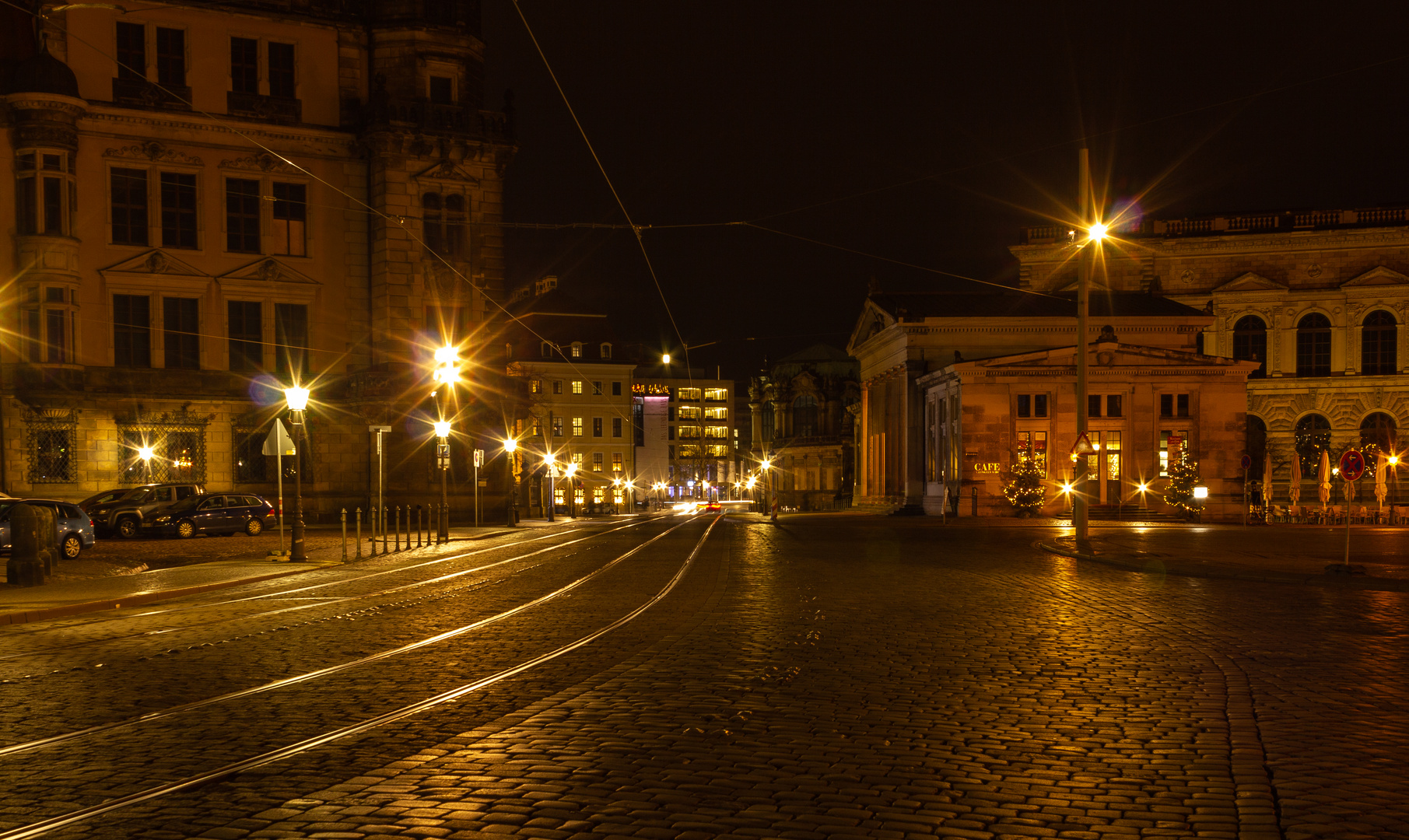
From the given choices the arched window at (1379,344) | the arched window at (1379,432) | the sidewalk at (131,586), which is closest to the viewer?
the sidewalk at (131,586)

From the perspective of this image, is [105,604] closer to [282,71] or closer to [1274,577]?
[1274,577]

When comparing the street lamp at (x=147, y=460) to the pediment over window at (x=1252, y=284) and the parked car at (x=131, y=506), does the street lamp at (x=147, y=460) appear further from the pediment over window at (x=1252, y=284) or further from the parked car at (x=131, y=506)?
the pediment over window at (x=1252, y=284)

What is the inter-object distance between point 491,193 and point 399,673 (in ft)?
124

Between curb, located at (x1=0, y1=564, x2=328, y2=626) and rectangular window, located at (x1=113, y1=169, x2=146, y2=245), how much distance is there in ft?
90.5

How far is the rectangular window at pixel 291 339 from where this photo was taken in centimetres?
4484

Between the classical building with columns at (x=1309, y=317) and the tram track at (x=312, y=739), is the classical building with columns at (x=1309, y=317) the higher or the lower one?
the higher one

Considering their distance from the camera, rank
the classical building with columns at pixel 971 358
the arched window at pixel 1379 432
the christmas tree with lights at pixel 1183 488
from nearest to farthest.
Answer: the christmas tree with lights at pixel 1183 488 → the classical building with columns at pixel 971 358 → the arched window at pixel 1379 432

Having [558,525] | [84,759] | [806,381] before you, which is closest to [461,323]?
[558,525]

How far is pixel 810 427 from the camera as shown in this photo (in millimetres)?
112812

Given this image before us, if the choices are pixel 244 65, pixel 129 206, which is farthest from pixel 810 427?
pixel 129 206

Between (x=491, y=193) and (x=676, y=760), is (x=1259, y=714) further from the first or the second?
(x=491, y=193)

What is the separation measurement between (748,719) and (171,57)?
4305cm

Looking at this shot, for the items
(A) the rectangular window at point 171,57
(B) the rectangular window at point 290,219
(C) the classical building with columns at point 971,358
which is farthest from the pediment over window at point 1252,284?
(A) the rectangular window at point 171,57

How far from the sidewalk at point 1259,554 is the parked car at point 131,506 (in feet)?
85.0
